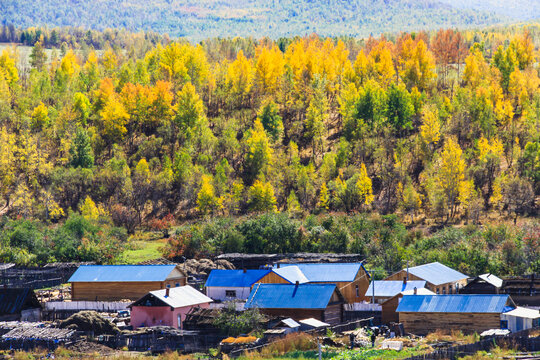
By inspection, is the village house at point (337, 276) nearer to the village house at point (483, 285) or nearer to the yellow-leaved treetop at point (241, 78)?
the village house at point (483, 285)

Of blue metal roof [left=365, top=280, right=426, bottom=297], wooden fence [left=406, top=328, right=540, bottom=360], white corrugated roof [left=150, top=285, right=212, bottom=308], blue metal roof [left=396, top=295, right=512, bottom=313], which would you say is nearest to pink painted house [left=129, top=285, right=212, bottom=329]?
white corrugated roof [left=150, top=285, right=212, bottom=308]

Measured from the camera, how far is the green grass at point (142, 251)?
2995 inches

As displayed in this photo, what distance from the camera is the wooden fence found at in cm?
3822

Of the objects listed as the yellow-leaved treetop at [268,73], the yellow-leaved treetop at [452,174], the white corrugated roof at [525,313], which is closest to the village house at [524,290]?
the white corrugated roof at [525,313]

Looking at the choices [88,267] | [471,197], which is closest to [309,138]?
[471,197]

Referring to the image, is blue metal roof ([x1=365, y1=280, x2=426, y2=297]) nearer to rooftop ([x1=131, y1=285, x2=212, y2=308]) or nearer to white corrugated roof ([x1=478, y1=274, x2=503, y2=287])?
white corrugated roof ([x1=478, y1=274, x2=503, y2=287])

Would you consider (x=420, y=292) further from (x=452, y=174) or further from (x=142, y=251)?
(x=142, y=251)

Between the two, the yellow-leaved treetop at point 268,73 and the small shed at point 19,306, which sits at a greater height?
the yellow-leaved treetop at point 268,73

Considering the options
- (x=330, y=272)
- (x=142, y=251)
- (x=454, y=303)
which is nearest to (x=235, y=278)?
(x=330, y=272)

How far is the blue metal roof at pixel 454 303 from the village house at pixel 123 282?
60.4 feet

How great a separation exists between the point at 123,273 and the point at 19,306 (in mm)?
9284

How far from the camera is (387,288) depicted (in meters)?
57.8

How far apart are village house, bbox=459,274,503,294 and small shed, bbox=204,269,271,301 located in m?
14.2

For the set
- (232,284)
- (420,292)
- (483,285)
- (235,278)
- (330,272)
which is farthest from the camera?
(330,272)
